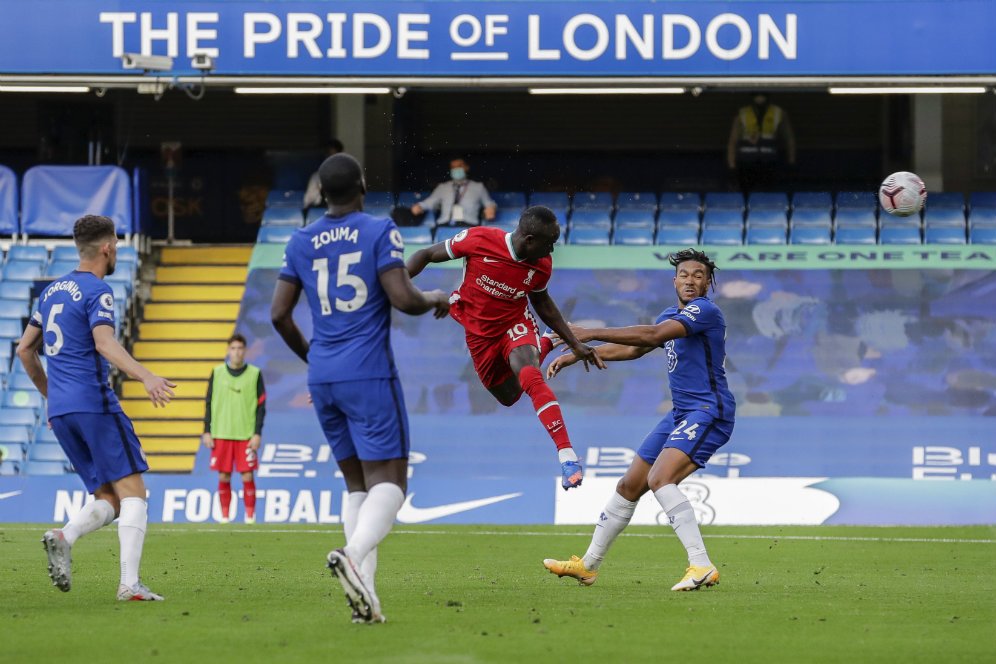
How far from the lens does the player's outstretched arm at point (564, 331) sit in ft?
34.0

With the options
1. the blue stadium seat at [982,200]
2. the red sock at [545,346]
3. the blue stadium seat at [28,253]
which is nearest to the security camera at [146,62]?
the blue stadium seat at [28,253]

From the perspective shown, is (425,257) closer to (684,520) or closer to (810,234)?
(684,520)

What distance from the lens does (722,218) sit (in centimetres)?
2508

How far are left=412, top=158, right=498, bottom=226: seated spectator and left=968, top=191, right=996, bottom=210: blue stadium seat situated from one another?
293 inches

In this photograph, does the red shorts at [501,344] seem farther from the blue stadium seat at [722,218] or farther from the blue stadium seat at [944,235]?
the blue stadium seat at [944,235]

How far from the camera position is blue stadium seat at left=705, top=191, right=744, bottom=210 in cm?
2541

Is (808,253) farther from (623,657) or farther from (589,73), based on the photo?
(623,657)

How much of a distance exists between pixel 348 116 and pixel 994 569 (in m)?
17.6

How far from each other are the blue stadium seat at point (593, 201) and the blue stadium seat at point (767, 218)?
2228 millimetres

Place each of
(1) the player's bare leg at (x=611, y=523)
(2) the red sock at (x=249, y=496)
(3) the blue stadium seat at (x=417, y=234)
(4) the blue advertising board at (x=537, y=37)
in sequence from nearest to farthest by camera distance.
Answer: (1) the player's bare leg at (x=611, y=523)
(2) the red sock at (x=249, y=496)
(4) the blue advertising board at (x=537, y=37)
(3) the blue stadium seat at (x=417, y=234)

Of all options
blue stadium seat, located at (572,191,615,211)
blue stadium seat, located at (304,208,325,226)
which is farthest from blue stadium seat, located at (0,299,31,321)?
blue stadium seat, located at (572,191,615,211)

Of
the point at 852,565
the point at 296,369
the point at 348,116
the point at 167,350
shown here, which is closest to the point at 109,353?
the point at 852,565

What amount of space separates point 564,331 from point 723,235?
14456 mm

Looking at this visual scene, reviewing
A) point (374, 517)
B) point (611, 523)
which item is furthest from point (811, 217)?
point (374, 517)
